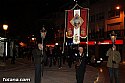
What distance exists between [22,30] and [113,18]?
15.4 m

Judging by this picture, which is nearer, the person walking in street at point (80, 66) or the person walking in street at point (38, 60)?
the person walking in street at point (38, 60)

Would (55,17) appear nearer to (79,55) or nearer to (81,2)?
(81,2)

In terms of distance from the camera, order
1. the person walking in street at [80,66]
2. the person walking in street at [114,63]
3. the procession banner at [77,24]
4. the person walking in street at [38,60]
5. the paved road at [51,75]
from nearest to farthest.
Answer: the person walking in street at [38,60], the person walking in street at [80,66], the person walking in street at [114,63], the paved road at [51,75], the procession banner at [77,24]

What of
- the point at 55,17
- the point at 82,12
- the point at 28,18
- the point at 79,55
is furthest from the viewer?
the point at 55,17

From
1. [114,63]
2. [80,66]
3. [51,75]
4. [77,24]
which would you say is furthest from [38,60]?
[77,24]

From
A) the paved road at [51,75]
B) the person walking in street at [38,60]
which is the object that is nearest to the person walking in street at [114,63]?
the paved road at [51,75]

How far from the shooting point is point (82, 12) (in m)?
38.0

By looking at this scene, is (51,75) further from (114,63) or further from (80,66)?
(80,66)

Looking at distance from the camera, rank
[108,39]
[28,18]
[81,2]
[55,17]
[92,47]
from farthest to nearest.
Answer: [55,17] < [81,2] < [92,47] < [108,39] < [28,18]

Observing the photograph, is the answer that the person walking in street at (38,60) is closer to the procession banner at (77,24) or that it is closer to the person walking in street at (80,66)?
the person walking in street at (80,66)

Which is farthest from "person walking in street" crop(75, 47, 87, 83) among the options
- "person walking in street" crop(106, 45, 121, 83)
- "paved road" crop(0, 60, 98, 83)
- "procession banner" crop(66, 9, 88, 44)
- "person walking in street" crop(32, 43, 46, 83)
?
"procession banner" crop(66, 9, 88, 44)

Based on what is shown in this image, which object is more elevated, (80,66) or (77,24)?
(77,24)

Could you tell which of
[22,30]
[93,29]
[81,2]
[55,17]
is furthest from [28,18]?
[55,17]

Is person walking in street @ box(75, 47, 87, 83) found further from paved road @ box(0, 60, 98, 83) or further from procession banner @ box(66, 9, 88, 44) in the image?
procession banner @ box(66, 9, 88, 44)
